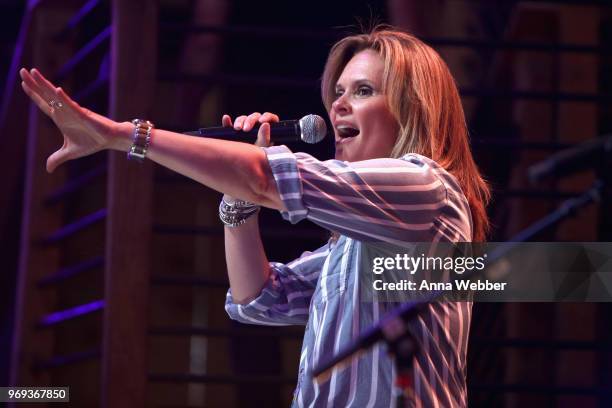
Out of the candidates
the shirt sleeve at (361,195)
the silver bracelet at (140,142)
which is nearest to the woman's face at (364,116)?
the shirt sleeve at (361,195)

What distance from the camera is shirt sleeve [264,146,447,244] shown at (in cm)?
142

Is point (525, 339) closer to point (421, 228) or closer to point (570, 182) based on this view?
point (570, 182)

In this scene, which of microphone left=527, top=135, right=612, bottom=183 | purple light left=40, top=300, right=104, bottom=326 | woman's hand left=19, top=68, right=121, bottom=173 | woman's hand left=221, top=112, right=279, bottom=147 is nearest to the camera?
microphone left=527, top=135, right=612, bottom=183

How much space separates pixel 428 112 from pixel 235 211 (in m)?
0.42

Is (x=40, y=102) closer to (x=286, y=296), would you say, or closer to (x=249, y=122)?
(x=249, y=122)

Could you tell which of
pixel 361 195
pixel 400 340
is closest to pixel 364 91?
pixel 361 195

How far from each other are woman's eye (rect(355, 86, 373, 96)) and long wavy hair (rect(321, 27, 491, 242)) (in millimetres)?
43

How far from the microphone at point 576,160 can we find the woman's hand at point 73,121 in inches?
23.6

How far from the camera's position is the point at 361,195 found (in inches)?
57.3

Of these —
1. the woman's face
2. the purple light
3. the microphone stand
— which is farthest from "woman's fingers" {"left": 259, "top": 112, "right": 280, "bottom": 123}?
the purple light

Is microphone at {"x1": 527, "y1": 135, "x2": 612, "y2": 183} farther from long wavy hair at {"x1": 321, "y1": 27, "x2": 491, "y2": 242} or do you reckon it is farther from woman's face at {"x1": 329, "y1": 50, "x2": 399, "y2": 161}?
woman's face at {"x1": 329, "y1": 50, "x2": 399, "y2": 161}

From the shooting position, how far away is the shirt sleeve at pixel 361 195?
55.8 inches

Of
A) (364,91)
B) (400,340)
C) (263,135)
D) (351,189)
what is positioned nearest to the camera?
(400,340)

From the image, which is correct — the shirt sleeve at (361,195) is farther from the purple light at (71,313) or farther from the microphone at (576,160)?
the purple light at (71,313)
